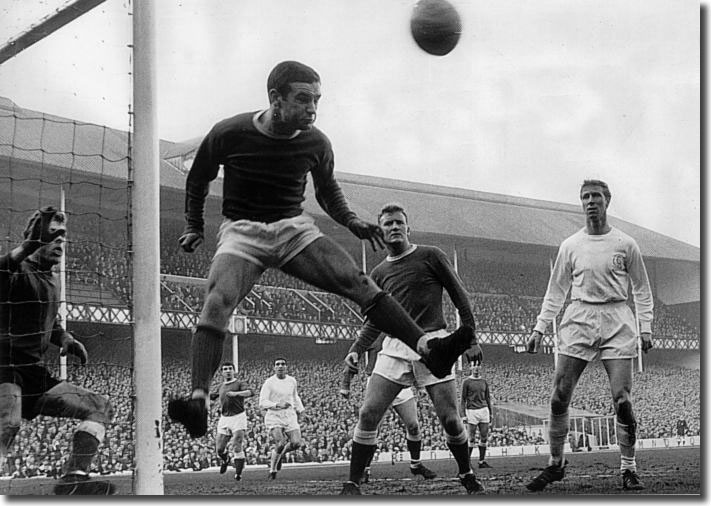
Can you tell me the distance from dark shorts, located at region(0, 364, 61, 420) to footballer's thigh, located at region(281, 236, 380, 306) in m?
1.77

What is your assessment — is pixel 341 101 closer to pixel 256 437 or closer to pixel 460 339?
pixel 460 339

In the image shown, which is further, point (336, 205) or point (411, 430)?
point (336, 205)

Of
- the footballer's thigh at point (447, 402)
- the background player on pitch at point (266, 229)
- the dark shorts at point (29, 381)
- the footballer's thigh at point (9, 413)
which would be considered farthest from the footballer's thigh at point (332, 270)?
the footballer's thigh at point (9, 413)

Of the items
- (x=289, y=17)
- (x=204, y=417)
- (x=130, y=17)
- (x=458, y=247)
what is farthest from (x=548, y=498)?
(x=130, y=17)

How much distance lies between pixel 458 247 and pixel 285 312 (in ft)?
4.18

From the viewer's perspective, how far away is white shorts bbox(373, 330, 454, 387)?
698cm

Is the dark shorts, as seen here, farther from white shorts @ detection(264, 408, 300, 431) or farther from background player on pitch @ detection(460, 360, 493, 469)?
background player on pitch @ detection(460, 360, 493, 469)

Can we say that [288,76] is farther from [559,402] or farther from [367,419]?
[559,402]

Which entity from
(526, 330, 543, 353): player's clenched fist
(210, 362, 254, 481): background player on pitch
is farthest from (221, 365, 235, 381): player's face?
(526, 330, 543, 353): player's clenched fist

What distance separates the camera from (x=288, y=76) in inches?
281

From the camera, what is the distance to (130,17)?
7.37 metres

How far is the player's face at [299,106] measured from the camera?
7062 mm

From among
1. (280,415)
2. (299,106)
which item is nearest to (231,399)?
(280,415)

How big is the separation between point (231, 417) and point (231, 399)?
4.6 inches
